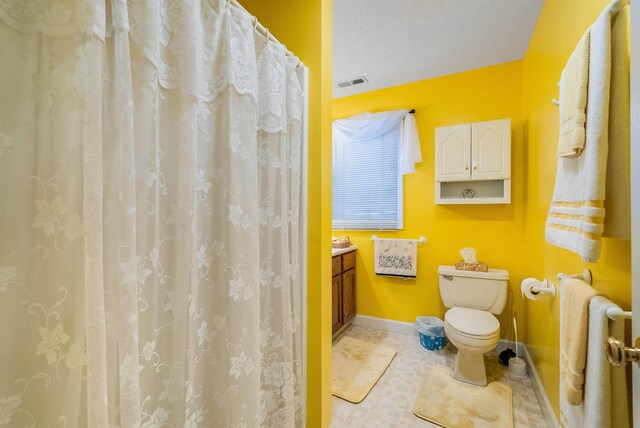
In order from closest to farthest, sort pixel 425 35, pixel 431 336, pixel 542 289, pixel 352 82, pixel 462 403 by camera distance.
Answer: pixel 542 289
pixel 462 403
pixel 425 35
pixel 431 336
pixel 352 82

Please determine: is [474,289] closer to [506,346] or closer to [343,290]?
[506,346]

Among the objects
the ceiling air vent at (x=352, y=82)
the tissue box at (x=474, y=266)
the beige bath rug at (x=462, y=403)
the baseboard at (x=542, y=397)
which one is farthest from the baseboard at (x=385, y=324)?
the ceiling air vent at (x=352, y=82)

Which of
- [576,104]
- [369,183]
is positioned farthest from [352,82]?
[576,104]

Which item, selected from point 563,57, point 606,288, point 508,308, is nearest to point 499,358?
point 508,308

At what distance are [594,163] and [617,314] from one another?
0.43m

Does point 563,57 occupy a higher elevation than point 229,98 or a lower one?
higher

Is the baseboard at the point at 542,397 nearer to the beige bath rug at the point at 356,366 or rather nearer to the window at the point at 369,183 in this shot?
the beige bath rug at the point at 356,366

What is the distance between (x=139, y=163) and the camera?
0.67 metres

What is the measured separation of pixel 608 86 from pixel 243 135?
45.2 inches

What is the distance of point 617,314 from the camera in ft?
2.31

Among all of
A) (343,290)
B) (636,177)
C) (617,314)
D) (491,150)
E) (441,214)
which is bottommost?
(343,290)

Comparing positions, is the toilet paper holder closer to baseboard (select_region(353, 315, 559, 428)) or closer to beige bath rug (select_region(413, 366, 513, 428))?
baseboard (select_region(353, 315, 559, 428))

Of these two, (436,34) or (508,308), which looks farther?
(508,308)

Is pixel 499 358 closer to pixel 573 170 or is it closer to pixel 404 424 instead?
pixel 404 424
